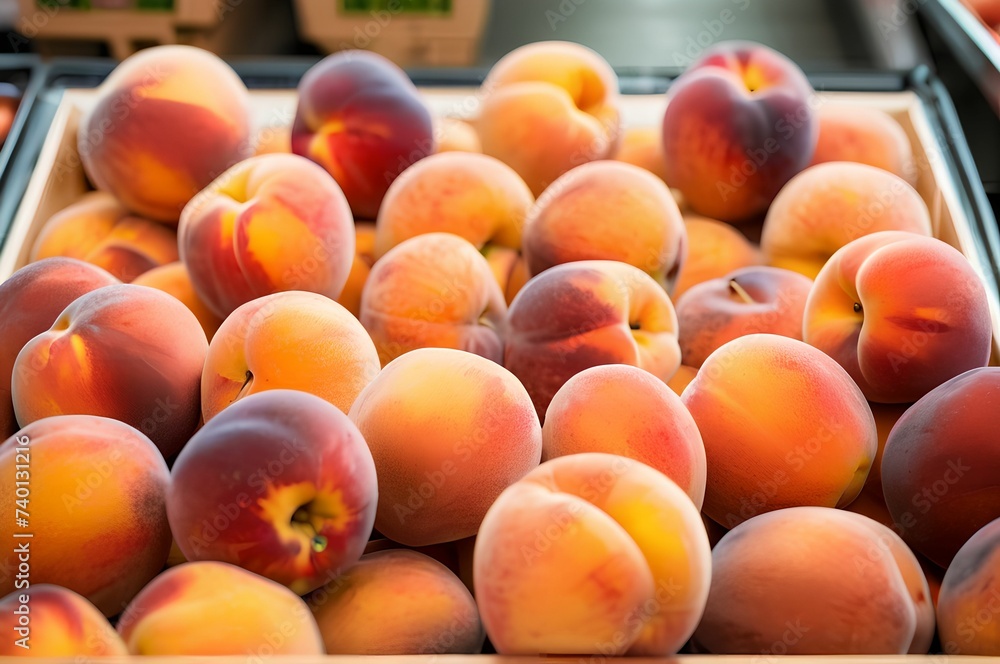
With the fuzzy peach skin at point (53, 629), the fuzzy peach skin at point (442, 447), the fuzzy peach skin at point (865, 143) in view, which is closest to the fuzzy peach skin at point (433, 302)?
the fuzzy peach skin at point (442, 447)

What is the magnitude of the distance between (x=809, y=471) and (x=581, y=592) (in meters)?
0.28

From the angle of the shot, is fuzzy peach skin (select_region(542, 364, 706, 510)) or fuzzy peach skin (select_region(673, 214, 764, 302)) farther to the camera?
fuzzy peach skin (select_region(673, 214, 764, 302))

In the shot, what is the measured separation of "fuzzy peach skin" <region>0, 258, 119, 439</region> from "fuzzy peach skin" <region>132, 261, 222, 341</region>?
9 cm

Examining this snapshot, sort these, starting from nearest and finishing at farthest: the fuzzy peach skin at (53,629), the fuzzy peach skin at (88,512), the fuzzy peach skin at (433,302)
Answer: the fuzzy peach skin at (53,629) → the fuzzy peach skin at (88,512) → the fuzzy peach skin at (433,302)

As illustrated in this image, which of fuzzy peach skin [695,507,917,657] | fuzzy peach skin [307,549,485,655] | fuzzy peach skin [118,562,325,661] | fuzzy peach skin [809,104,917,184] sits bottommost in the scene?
fuzzy peach skin [307,549,485,655]

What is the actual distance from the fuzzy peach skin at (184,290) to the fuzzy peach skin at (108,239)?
0.21 feet

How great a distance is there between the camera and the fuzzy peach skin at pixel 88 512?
56cm

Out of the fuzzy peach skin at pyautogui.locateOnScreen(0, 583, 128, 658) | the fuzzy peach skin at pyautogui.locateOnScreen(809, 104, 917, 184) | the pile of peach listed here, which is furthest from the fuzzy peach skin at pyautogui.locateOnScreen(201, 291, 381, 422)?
the fuzzy peach skin at pyautogui.locateOnScreen(809, 104, 917, 184)

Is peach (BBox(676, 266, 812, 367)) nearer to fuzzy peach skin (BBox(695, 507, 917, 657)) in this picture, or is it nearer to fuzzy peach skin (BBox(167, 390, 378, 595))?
fuzzy peach skin (BBox(695, 507, 917, 657))

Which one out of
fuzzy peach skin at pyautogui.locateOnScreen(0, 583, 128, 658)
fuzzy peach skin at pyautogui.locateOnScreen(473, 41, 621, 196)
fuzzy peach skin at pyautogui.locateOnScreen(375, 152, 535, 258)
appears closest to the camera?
fuzzy peach skin at pyautogui.locateOnScreen(0, 583, 128, 658)

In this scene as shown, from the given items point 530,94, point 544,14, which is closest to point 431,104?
point 530,94

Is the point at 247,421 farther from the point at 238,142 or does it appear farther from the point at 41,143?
the point at 41,143

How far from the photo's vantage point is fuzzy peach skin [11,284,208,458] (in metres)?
0.67

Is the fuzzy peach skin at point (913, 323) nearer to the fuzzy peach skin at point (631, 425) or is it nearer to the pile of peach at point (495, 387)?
the pile of peach at point (495, 387)
